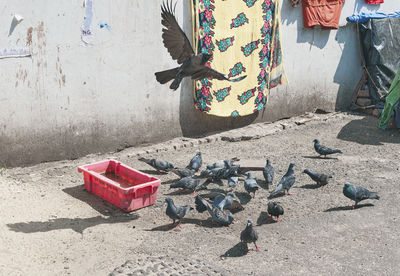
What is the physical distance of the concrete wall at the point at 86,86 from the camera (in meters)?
6.86

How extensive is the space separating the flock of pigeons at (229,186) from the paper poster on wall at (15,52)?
2348mm

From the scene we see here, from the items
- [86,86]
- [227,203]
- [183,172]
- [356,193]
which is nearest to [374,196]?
[356,193]

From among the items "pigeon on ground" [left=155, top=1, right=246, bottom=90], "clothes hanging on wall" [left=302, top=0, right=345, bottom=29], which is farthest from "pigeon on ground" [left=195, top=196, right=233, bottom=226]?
"clothes hanging on wall" [left=302, top=0, right=345, bottom=29]

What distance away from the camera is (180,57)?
230 inches

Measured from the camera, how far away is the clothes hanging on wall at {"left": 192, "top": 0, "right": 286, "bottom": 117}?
28.0ft

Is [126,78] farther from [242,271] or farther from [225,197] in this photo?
[242,271]

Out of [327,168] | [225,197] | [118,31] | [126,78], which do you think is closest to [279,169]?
[327,168]

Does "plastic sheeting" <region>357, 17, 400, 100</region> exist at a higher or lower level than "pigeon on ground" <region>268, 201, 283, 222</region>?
higher

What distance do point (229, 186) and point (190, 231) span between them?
1346 millimetres

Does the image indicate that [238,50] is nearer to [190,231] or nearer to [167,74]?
[167,74]

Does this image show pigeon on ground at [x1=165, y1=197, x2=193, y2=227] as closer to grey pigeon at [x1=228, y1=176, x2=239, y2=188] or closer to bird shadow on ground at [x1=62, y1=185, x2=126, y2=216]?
bird shadow on ground at [x1=62, y1=185, x2=126, y2=216]

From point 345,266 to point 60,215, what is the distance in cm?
332

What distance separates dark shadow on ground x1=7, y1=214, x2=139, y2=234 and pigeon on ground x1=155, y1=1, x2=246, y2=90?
172cm

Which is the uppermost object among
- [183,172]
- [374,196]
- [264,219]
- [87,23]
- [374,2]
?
[374,2]
